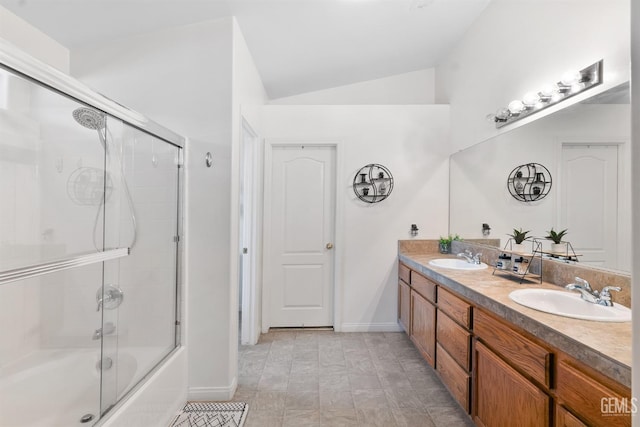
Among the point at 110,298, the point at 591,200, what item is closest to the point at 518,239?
the point at 591,200

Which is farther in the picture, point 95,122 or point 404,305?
point 404,305

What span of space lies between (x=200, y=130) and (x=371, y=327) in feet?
8.38

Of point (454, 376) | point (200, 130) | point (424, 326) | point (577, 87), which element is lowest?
point (454, 376)

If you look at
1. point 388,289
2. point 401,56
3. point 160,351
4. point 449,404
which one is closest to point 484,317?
point 449,404

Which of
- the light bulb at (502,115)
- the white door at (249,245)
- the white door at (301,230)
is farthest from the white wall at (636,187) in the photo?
the white door at (301,230)

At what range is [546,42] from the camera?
1970 millimetres

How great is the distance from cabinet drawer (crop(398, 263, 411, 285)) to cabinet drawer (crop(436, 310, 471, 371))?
2.34ft

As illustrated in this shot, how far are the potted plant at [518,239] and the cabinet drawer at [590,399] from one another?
1.29 m

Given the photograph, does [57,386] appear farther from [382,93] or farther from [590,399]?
[382,93]

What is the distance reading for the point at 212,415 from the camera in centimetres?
192

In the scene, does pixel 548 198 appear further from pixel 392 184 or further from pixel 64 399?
pixel 64 399

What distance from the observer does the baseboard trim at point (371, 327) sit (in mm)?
3225

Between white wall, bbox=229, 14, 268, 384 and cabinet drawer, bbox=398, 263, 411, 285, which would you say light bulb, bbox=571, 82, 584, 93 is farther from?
white wall, bbox=229, 14, 268, 384

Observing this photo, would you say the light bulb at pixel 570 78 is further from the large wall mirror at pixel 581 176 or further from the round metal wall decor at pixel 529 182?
the round metal wall decor at pixel 529 182
